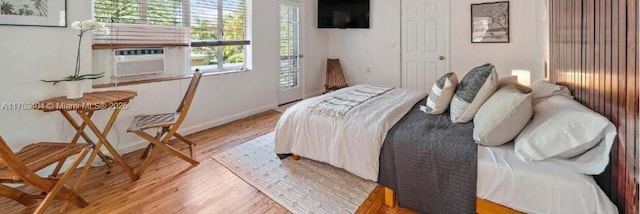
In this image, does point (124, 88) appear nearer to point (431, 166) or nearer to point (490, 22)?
point (431, 166)

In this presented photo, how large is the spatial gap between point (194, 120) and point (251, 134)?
0.70 meters

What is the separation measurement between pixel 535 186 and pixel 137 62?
131 inches

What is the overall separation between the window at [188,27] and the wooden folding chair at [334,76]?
194 centimetres

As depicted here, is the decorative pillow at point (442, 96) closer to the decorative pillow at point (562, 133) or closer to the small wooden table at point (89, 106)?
the decorative pillow at point (562, 133)

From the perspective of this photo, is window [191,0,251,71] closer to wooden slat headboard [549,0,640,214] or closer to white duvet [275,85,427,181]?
white duvet [275,85,427,181]

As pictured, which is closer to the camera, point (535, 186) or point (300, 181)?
point (535, 186)

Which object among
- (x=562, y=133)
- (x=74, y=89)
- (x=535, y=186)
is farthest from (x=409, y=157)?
(x=74, y=89)

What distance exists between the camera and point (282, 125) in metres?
2.76

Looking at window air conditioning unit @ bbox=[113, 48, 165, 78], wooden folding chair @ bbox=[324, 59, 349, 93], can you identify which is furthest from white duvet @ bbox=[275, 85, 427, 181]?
wooden folding chair @ bbox=[324, 59, 349, 93]

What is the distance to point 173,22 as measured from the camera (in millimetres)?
3582

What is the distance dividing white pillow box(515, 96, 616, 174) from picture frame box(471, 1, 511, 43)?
3.43 meters

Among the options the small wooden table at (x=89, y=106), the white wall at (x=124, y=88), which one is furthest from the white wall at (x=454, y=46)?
the small wooden table at (x=89, y=106)

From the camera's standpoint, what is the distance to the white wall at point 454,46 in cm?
454

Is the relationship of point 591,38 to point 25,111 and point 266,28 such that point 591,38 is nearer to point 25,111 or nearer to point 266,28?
point 25,111
